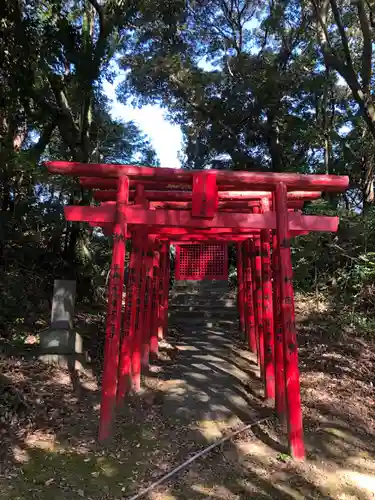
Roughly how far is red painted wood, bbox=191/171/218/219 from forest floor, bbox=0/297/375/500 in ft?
8.96

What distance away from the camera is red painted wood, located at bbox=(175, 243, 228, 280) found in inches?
580

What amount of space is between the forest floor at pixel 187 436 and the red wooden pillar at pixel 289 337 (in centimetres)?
28

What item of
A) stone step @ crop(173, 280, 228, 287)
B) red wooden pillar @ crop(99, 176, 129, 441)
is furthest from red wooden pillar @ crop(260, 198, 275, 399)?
stone step @ crop(173, 280, 228, 287)

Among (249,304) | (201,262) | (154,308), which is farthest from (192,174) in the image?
(201,262)

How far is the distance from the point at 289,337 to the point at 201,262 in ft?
33.4

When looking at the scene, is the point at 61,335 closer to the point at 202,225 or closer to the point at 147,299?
the point at 147,299

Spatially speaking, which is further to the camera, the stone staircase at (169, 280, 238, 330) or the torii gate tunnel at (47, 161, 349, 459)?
the stone staircase at (169, 280, 238, 330)

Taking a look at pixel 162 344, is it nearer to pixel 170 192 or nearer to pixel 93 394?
pixel 93 394

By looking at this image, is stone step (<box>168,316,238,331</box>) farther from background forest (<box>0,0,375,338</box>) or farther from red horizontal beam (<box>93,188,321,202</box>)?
red horizontal beam (<box>93,188,321,202</box>)

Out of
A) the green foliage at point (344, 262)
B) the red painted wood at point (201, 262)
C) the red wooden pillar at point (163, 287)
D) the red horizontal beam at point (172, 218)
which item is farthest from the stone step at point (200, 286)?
the red horizontal beam at point (172, 218)

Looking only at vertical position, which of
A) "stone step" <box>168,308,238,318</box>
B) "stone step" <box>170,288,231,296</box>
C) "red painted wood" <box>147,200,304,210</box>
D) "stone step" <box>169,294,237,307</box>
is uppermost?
"red painted wood" <box>147,200,304,210</box>

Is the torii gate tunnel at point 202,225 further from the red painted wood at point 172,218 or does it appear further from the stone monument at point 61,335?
the stone monument at point 61,335

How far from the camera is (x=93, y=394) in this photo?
20.0 feet

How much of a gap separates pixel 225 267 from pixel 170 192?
8.73 metres
